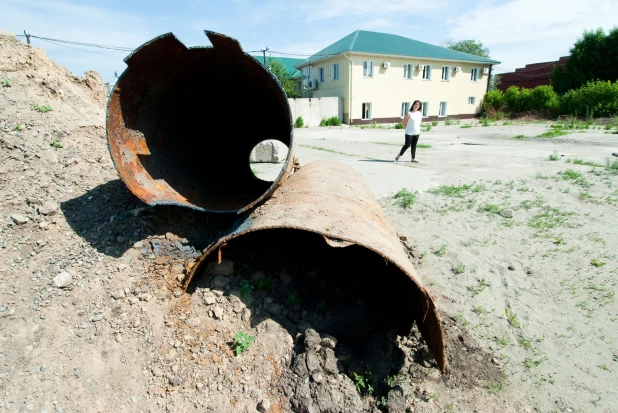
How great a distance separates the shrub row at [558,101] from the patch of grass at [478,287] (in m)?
23.1

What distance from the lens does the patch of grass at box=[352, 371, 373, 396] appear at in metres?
2.57

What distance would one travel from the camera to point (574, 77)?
1093 inches

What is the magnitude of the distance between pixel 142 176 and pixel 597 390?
3.89 m

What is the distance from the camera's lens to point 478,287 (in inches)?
149

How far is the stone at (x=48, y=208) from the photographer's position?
3.31 m

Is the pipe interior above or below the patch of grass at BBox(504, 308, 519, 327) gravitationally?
above

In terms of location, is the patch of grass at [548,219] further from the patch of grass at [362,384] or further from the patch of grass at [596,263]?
the patch of grass at [362,384]

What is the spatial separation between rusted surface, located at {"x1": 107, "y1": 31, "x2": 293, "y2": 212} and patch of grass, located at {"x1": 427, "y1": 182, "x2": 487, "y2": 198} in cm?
297

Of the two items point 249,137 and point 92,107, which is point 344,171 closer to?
point 249,137

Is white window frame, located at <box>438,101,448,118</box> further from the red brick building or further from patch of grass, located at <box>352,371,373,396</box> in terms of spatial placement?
patch of grass, located at <box>352,371,373,396</box>

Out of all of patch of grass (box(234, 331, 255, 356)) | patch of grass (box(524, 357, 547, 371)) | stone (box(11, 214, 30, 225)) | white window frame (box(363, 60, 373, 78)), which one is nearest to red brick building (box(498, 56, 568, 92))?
white window frame (box(363, 60, 373, 78))

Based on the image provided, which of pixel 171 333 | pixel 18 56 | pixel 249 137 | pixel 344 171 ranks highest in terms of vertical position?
pixel 18 56

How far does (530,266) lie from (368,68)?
2469 cm

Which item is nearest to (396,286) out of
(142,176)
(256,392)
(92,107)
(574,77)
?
(256,392)
